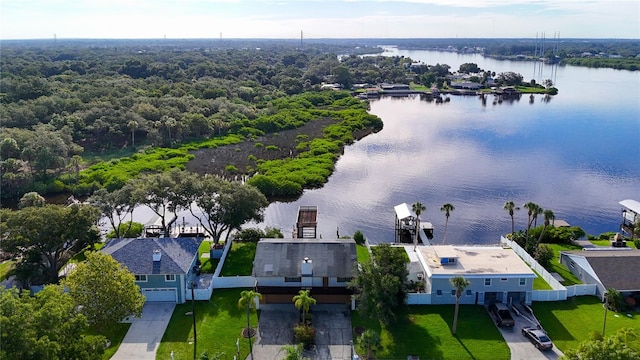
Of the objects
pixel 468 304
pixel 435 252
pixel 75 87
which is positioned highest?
pixel 75 87

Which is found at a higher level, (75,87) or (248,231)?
(75,87)

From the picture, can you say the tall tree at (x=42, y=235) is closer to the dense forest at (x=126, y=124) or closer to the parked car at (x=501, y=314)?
the dense forest at (x=126, y=124)

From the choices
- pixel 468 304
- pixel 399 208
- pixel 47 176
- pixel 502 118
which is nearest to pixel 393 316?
pixel 468 304

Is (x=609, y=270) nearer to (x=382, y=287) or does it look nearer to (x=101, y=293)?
(x=382, y=287)

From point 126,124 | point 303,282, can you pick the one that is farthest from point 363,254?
point 126,124

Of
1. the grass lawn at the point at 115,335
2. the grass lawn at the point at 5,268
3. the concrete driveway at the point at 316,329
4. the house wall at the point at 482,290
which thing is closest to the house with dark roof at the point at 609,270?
the house wall at the point at 482,290

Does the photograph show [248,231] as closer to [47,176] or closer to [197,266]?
[197,266]
